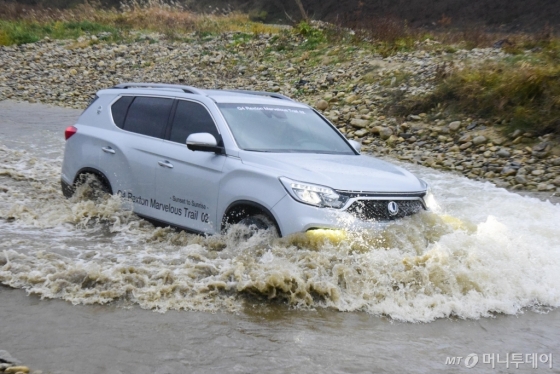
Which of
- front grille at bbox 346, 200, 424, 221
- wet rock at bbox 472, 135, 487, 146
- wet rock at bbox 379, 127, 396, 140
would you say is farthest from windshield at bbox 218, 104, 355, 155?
wet rock at bbox 379, 127, 396, 140

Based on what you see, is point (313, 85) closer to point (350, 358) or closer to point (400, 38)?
point (400, 38)

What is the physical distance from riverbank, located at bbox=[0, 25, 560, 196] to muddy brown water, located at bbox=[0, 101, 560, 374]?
6208mm

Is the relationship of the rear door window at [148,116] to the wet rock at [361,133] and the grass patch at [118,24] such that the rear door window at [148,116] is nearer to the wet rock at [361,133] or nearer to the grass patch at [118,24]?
the wet rock at [361,133]

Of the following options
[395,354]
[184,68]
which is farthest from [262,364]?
[184,68]

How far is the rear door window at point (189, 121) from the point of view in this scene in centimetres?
731

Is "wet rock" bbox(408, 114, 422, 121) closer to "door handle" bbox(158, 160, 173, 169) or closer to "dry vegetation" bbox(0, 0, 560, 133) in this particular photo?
"dry vegetation" bbox(0, 0, 560, 133)

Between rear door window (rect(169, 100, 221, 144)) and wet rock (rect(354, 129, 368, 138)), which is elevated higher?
rear door window (rect(169, 100, 221, 144))

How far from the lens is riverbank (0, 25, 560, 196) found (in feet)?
45.6

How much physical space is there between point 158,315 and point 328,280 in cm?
143

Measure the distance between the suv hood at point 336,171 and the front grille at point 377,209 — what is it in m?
0.11

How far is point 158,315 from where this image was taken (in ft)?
18.5

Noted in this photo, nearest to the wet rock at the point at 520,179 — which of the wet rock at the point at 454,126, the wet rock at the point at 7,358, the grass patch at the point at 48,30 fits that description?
the wet rock at the point at 454,126

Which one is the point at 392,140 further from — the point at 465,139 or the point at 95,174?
the point at 95,174

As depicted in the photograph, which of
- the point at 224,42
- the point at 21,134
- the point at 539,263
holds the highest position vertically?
the point at 224,42
